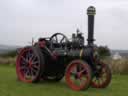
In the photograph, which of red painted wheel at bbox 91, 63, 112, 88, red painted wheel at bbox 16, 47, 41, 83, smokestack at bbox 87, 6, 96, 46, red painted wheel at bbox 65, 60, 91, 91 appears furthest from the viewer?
red painted wheel at bbox 16, 47, 41, 83

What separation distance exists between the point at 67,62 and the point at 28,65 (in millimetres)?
1363

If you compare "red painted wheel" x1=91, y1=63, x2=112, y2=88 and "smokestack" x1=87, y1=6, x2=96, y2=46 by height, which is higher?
"smokestack" x1=87, y1=6, x2=96, y2=46

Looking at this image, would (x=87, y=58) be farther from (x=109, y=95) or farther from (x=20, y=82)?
(x=20, y=82)

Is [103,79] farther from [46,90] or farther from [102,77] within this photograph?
[46,90]


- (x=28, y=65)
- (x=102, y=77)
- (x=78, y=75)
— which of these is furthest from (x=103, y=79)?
(x=28, y=65)

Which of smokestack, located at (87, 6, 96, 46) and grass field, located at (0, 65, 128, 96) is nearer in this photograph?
grass field, located at (0, 65, 128, 96)

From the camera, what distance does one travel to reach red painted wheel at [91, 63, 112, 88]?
1305 cm

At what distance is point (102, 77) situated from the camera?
43.5 feet

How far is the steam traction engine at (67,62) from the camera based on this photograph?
493 inches

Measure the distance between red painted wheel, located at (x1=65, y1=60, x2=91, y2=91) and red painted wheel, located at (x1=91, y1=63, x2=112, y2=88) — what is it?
74 cm

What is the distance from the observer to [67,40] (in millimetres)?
13445

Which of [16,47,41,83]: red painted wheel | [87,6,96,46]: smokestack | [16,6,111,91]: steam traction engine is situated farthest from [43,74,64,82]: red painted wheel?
[87,6,96,46]: smokestack

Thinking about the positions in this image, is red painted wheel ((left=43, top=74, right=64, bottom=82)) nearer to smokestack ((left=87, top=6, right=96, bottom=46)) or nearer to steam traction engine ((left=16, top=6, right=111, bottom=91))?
steam traction engine ((left=16, top=6, right=111, bottom=91))

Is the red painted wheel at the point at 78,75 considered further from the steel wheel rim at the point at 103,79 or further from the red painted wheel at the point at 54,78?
the red painted wheel at the point at 54,78
